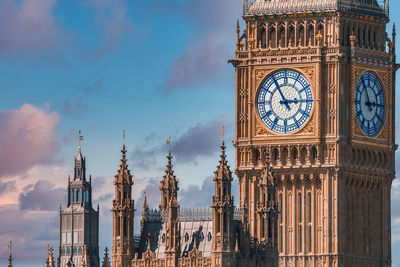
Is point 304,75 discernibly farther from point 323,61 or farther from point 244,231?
point 244,231

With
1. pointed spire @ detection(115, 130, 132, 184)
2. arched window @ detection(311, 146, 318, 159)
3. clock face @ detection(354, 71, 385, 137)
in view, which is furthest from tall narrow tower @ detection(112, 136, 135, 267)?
clock face @ detection(354, 71, 385, 137)

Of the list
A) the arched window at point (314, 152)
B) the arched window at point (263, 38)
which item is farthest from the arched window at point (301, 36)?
the arched window at point (314, 152)

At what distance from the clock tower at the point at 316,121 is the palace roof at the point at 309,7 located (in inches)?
2.8

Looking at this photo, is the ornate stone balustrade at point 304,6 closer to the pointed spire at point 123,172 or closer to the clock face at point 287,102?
the clock face at point 287,102

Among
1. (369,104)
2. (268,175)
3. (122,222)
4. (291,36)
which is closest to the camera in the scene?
(122,222)

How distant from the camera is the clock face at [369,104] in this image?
182 metres

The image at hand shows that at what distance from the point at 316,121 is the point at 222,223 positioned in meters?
23.4

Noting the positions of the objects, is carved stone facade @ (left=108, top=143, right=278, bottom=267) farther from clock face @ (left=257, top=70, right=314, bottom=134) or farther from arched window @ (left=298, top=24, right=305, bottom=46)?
arched window @ (left=298, top=24, right=305, bottom=46)

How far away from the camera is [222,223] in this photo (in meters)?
159

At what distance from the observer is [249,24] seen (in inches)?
7219

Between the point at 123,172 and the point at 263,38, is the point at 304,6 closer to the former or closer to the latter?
the point at 263,38

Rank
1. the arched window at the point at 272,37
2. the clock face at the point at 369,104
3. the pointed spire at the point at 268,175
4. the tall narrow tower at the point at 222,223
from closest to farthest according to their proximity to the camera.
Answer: the tall narrow tower at the point at 222,223 → the pointed spire at the point at 268,175 → the clock face at the point at 369,104 → the arched window at the point at 272,37

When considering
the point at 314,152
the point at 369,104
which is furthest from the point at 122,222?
the point at 369,104

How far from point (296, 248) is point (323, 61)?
13577mm
